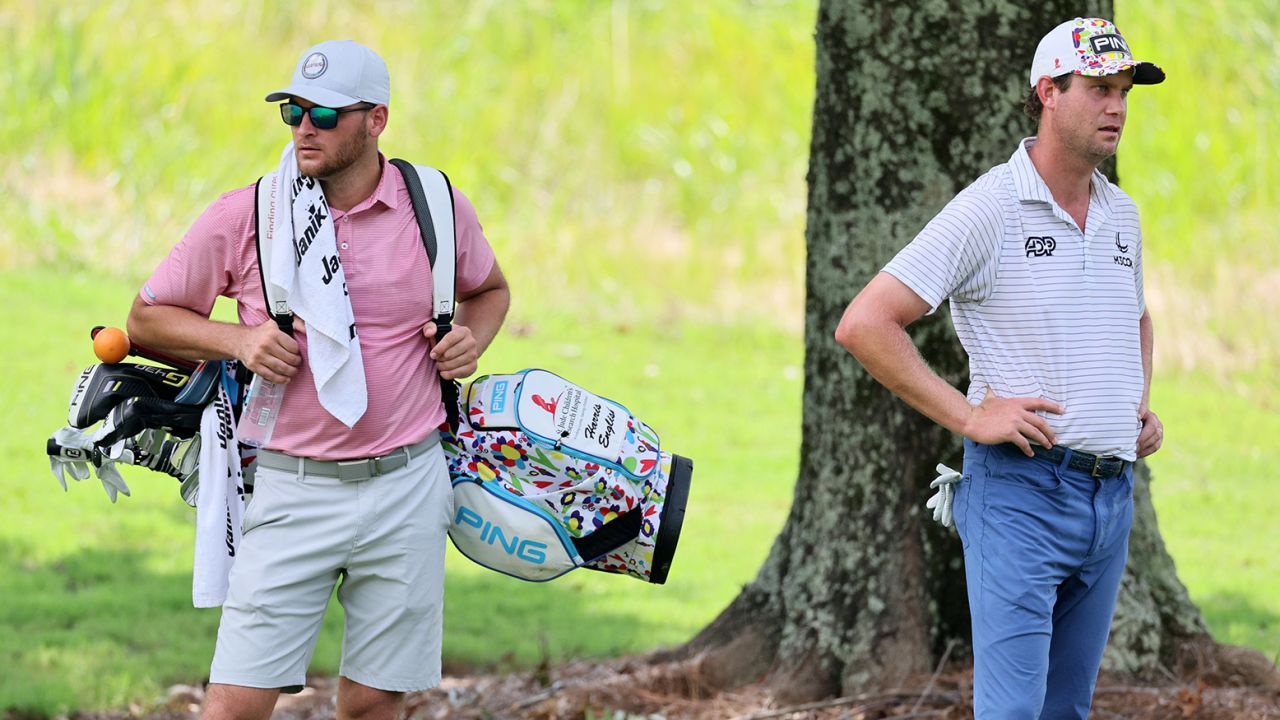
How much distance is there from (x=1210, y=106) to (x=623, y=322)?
554 cm

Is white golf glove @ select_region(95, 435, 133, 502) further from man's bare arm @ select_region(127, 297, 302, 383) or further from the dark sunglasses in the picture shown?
the dark sunglasses

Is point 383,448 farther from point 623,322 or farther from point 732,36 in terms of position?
point 732,36

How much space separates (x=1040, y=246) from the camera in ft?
12.9

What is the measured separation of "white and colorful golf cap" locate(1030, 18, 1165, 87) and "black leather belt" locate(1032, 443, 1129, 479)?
896 millimetres

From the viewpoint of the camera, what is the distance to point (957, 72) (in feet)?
17.2

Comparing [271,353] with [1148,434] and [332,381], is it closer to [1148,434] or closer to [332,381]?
[332,381]

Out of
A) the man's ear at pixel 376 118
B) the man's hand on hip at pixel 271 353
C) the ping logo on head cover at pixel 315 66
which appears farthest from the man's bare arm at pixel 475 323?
the ping logo on head cover at pixel 315 66

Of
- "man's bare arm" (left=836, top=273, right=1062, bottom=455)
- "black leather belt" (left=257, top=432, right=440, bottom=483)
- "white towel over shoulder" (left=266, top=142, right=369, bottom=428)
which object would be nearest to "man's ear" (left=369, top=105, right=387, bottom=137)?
"white towel over shoulder" (left=266, top=142, right=369, bottom=428)

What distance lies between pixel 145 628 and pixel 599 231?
24.2 ft

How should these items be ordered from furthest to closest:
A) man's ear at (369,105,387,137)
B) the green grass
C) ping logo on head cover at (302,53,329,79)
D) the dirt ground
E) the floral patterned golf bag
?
the green grass
the dirt ground
the floral patterned golf bag
man's ear at (369,105,387,137)
ping logo on head cover at (302,53,329,79)

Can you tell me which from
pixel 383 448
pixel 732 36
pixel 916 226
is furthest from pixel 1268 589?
pixel 732 36

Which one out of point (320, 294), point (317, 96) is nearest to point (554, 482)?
point (320, 294)

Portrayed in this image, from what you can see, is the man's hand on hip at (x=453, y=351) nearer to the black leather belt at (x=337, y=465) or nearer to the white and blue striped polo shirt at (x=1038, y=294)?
the black leather belt at (x=337, y=465)

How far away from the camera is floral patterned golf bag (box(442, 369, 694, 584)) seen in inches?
174
